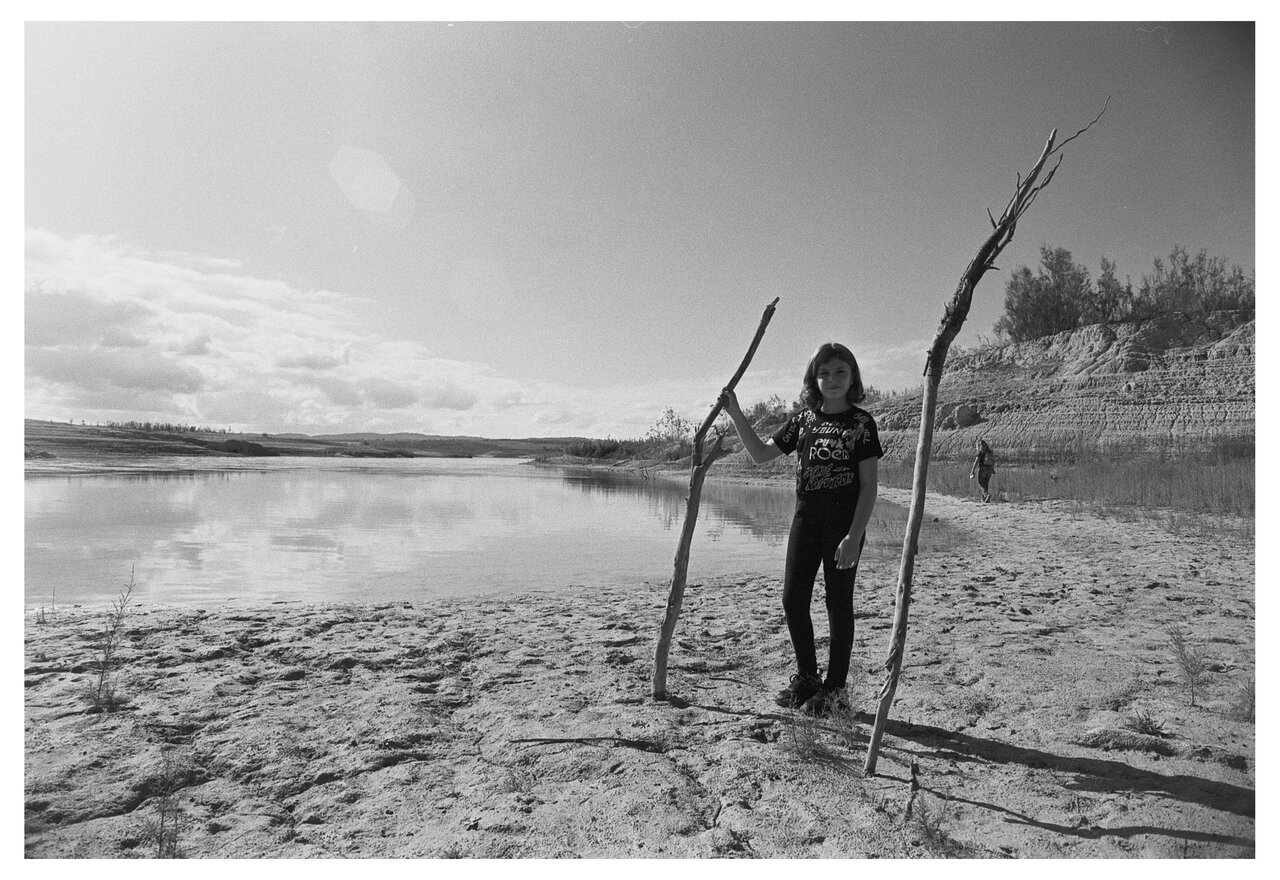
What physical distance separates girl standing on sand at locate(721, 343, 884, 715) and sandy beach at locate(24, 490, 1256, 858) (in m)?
0.32

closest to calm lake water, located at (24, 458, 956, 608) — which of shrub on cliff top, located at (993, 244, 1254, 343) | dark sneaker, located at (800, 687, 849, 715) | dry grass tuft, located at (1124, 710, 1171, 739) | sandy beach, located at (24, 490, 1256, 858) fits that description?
sandy beach, located at (24, 490, 1256, 858)

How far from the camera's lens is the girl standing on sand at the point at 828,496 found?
3027mm

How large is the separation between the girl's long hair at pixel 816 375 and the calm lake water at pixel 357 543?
447 cm

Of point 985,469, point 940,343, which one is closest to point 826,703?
point 940,343

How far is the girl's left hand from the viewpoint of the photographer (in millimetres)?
2943

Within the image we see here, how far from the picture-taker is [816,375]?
324cm

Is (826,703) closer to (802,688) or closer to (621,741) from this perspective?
(802,688)

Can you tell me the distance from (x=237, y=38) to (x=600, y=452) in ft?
201

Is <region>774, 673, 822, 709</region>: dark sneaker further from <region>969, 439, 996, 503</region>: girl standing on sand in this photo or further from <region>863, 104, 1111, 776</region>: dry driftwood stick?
<region>969, 439, 996, 503</region>: girl standing on sand

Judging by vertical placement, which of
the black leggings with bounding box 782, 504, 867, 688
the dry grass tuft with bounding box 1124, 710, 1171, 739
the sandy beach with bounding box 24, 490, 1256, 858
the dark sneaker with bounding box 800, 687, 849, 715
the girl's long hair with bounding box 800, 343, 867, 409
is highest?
the girl's long hair with bounding box 800, 343, 867, 409

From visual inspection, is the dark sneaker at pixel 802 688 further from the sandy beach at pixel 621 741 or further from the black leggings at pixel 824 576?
the sandy beach at pixel 621 741

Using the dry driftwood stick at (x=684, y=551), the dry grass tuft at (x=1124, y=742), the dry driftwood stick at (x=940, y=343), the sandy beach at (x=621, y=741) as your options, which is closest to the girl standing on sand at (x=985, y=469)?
the sandy beach at (x=621, y=741)

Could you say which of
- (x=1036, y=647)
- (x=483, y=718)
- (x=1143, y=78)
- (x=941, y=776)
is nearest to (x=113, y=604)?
(x=483, y=718)
